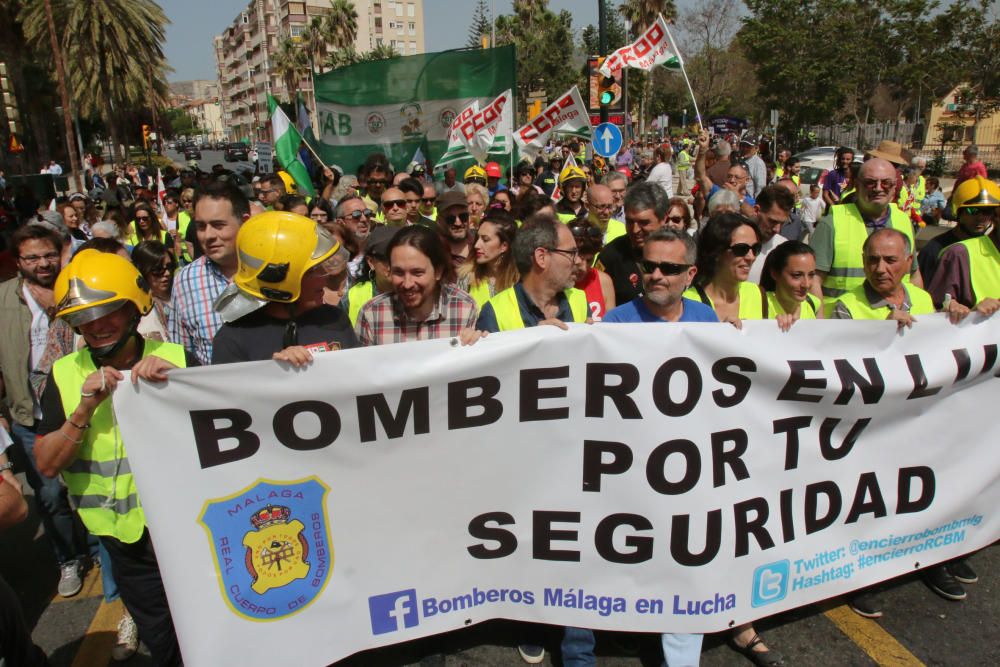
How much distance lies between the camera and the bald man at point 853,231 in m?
4.32

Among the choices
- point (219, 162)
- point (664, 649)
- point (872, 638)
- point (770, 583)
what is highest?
point (219, 162)

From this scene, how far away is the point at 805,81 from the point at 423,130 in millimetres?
29050

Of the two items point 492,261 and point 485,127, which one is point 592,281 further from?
point 485,127

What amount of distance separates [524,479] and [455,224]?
94.7 inches

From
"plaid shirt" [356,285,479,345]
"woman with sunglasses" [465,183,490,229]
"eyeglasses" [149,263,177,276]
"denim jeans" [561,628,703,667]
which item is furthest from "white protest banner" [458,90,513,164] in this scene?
"denim jeans" [561,628,703,667]

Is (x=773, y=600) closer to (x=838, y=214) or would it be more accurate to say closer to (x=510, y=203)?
(x=838, y=214)

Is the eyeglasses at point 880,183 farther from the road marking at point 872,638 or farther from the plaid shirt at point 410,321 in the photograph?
the plaid shirt at point 410,321

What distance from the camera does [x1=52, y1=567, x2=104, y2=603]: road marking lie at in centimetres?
368

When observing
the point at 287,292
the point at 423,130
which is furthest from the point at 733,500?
the point at 423,130

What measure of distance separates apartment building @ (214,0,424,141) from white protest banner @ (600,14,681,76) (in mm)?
77741

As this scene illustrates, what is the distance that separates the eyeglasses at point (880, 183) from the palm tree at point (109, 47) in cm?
3560

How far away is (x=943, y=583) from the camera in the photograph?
129 inches

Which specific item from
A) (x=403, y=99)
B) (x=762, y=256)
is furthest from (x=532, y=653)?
(x=403, y=99)

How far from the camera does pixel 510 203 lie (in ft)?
23.4
